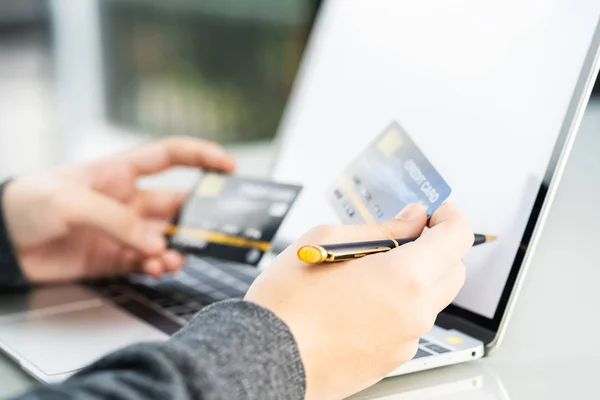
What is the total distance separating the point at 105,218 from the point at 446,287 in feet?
1.41

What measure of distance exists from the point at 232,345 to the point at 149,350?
49mm

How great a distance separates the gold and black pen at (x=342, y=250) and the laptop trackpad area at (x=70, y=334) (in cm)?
17

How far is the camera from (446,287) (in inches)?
18.1

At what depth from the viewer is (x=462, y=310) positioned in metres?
0.58

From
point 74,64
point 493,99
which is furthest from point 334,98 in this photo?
point 74,64

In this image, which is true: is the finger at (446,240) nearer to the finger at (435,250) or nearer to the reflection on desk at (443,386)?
the finger at (435,250)

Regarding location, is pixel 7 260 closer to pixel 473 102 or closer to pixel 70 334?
pixel 70 334

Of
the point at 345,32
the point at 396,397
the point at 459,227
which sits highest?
the point at 345,32

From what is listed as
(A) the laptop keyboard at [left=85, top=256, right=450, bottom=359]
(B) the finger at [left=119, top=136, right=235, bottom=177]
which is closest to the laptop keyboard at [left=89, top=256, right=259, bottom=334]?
(A) the laptop keyboard at [left=85, top=256, right=450, bottom=359]

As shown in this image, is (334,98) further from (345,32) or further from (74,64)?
(74,64)

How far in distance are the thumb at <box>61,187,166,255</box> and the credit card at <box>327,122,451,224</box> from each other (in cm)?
21

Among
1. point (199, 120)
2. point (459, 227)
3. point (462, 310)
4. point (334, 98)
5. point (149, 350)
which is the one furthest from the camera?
point (199, 120)

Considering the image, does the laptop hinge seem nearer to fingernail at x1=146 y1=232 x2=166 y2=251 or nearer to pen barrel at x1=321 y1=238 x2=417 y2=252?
pen barrel at x1=321 y1=238 x2=417 y2=252

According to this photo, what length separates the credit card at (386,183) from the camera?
0.57m
